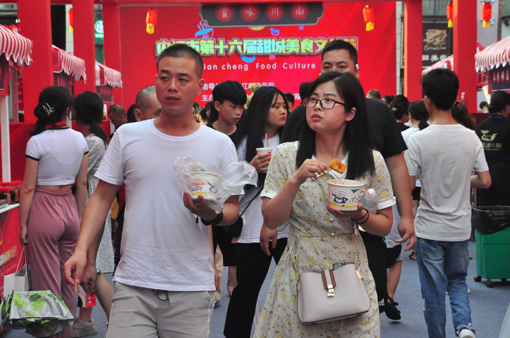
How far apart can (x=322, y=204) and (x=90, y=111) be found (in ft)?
10.7

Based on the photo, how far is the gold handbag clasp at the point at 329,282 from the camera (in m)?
2.70

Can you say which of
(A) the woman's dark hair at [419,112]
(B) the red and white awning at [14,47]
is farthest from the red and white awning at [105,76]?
(A) the woman's dark hair at [419,112]

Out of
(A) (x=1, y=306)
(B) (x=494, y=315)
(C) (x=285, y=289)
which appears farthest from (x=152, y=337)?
(B) (x=494, y=315)

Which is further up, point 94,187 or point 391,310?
point 94,187

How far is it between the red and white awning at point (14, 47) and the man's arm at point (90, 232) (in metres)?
4.28

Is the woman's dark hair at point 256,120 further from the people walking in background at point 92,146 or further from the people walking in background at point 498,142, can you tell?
the people walking in background at point 498,142

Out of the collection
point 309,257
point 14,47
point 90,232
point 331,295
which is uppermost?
point 14,47

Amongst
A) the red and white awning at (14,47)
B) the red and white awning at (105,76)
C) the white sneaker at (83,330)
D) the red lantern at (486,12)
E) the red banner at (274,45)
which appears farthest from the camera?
the red banner at (274,45)

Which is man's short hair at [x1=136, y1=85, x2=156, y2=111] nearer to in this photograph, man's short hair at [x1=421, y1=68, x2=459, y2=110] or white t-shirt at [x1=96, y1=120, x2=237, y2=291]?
white t-shirt at [x1=96, y1=120, x2=237, y2=291]

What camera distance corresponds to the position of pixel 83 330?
530 centimetres

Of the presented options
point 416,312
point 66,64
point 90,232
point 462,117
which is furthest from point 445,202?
point 66,64

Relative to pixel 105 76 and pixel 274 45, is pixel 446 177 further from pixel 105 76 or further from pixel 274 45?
pixel 274 45

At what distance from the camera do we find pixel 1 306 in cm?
461

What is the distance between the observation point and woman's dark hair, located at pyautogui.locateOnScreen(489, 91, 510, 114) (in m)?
7.55
